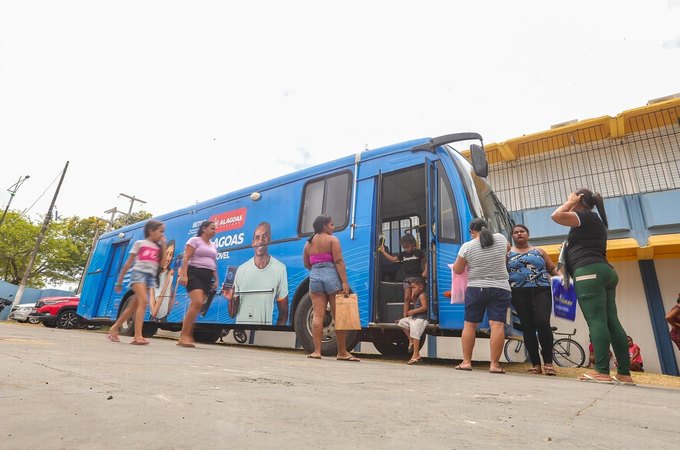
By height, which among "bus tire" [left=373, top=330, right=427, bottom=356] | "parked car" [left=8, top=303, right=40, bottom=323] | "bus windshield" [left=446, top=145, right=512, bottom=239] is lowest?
"bus tire" [left=373, top=330, right=427, bottom=356]

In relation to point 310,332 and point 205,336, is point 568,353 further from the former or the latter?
point 205,336

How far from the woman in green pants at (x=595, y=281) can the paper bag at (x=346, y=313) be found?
7.00 ft

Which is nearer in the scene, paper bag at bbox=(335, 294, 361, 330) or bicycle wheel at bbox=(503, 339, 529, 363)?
paper bag at bbox=(335, 294, 361, 330)

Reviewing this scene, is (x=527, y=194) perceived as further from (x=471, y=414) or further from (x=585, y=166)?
(x=471, y=414)

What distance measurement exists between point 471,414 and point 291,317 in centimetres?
439

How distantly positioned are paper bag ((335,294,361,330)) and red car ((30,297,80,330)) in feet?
42.4

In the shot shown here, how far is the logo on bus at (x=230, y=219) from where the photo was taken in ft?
23.7

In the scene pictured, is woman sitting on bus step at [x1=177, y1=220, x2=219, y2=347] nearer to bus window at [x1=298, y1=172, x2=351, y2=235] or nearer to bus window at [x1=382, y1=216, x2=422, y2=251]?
bus window at [x1=298, y1=172, x2=351, y2=235]

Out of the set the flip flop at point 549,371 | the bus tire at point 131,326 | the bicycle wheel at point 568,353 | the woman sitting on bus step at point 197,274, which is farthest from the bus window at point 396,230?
the bicycle wheel at point 568,353

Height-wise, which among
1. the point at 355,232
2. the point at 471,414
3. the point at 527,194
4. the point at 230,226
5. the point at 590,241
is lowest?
the point at 471,414

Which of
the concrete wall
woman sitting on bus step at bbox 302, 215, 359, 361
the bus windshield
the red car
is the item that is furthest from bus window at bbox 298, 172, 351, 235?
the red car

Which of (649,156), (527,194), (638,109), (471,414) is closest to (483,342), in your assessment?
(527,194)

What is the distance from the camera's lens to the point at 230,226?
7.39m

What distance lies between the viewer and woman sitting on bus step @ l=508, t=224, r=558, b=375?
14.2 ft
